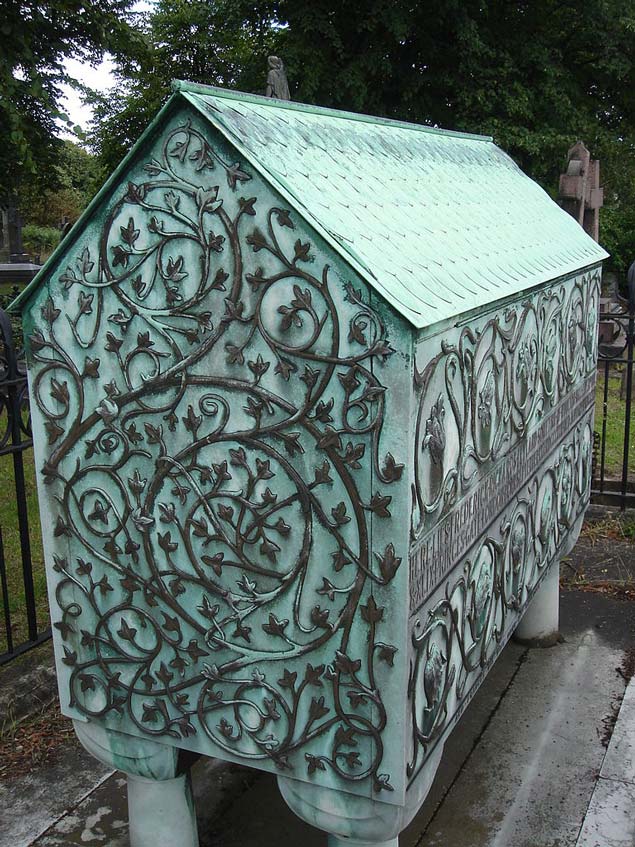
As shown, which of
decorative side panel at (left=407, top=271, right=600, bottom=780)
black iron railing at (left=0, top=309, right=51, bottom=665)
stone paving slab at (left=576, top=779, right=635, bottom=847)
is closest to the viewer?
decorative side panel at (left=407, top=271, right=600, bottom=780)

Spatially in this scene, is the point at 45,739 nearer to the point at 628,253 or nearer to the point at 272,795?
the point at 272,795

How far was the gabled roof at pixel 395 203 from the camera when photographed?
1.78m

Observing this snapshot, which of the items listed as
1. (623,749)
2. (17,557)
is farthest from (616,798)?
(17,557)

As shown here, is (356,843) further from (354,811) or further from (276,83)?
(276,83)

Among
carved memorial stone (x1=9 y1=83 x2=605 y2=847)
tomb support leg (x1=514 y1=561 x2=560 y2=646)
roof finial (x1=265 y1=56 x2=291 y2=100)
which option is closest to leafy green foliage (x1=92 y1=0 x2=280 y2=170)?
roof finial (x1=265 y1=56 x2=291 y2=100)

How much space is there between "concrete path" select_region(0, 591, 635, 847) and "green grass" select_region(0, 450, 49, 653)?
1.01m

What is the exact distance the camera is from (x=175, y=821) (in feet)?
8.08

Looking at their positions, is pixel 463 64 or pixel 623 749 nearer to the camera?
pixel 623 749

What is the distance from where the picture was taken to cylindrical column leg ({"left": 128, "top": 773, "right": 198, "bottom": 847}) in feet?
7.94

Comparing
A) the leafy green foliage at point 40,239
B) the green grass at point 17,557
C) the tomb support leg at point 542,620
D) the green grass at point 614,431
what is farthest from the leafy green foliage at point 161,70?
the tomb support leg at point 542,620

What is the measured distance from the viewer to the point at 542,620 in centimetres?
395

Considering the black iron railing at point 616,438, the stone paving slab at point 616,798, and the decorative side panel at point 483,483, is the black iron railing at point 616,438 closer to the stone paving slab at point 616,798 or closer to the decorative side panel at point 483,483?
the decorative side panel at point 483,483

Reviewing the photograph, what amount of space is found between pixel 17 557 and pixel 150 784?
118 inches

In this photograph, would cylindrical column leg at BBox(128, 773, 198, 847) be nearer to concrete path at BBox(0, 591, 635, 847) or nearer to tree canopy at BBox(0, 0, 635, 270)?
concrete path at BBox(0, 591, 635, 847)
